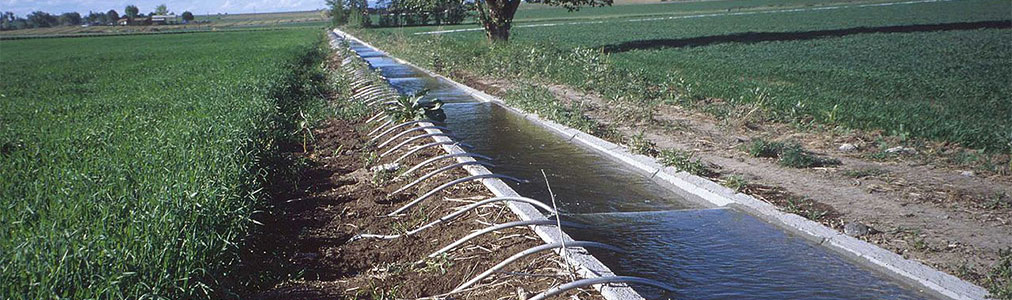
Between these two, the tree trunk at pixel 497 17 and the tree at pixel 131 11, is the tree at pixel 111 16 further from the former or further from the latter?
the tree trunk at pixel 497 17

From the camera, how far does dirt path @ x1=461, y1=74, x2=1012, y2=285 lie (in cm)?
411

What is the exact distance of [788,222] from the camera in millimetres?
4656

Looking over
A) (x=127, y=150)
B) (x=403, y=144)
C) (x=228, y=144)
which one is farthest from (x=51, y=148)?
(x=403, y=144)

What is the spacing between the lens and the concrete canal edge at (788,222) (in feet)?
11.8

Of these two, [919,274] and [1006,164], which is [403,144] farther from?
[1006,164]

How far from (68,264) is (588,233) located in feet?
10.0

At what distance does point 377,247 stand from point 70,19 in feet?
456

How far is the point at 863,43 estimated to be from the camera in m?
22.1

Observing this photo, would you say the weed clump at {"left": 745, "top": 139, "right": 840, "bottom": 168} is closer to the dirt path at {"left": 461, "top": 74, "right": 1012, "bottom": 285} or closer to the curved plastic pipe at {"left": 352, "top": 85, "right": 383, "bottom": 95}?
the dirt path at {"left": 461, "top": 74, "right": 1012, "bottom": 285}

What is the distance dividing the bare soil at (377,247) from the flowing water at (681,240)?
64 centimetres

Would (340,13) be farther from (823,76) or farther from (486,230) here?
(486,230)

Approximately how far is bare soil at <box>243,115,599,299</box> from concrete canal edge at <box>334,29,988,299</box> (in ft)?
0.99

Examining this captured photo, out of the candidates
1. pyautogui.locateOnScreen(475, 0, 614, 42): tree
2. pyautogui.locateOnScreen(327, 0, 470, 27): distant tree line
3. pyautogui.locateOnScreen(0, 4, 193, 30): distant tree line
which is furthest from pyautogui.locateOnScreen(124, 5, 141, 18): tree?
pyautogui.locateOnScreen(475, 0, 614, 42): tree

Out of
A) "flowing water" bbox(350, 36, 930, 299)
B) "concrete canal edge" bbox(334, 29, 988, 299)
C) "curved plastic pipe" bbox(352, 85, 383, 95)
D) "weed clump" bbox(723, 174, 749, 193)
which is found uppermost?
"curved plastic pipe" bbox(352, 85, 383, 95)
